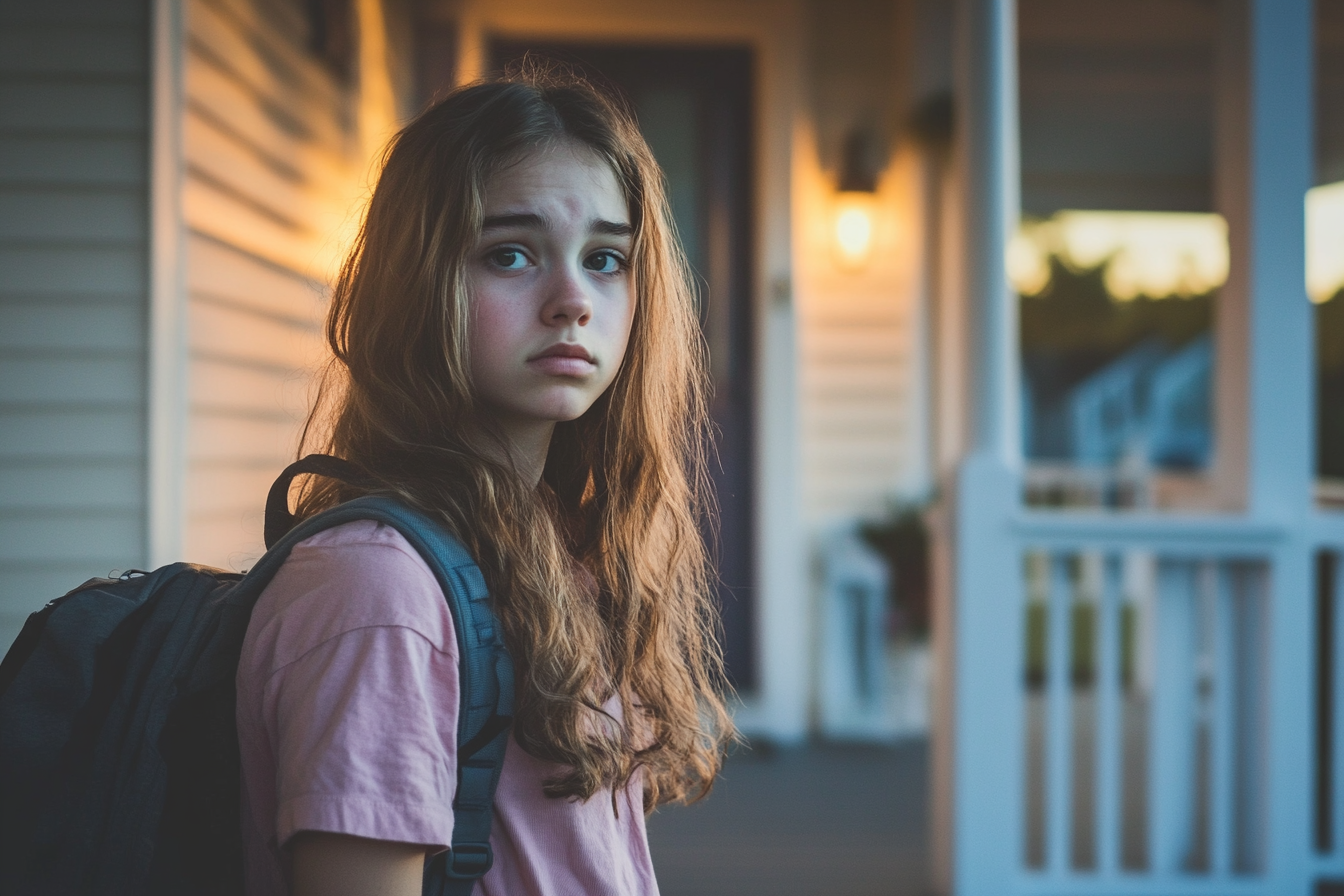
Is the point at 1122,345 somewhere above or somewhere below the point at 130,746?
above

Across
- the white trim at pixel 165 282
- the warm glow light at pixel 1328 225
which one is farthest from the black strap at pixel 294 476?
the warm glow light at pixel 1328 225

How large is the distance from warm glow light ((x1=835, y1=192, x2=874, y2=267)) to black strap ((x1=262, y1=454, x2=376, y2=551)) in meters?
3.71

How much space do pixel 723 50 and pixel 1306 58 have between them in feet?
7.47

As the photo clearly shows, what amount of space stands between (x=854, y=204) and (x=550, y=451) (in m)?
3.48

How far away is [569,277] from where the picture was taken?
→ 2.98 feet

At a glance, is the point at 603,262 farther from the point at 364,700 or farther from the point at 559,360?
the point at 364,700

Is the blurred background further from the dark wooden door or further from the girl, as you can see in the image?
the girl

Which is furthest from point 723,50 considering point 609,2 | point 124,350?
point 124,350

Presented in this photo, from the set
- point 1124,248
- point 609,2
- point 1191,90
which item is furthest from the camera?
point 1124,248

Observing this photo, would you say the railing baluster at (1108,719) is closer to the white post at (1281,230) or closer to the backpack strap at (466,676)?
the white post at (1281,230)

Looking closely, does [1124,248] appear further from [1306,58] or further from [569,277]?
[569,277]

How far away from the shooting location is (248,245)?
94.0 inches

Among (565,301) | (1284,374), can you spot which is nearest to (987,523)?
(1284,374)

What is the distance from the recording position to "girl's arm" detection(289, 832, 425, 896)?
68cm
